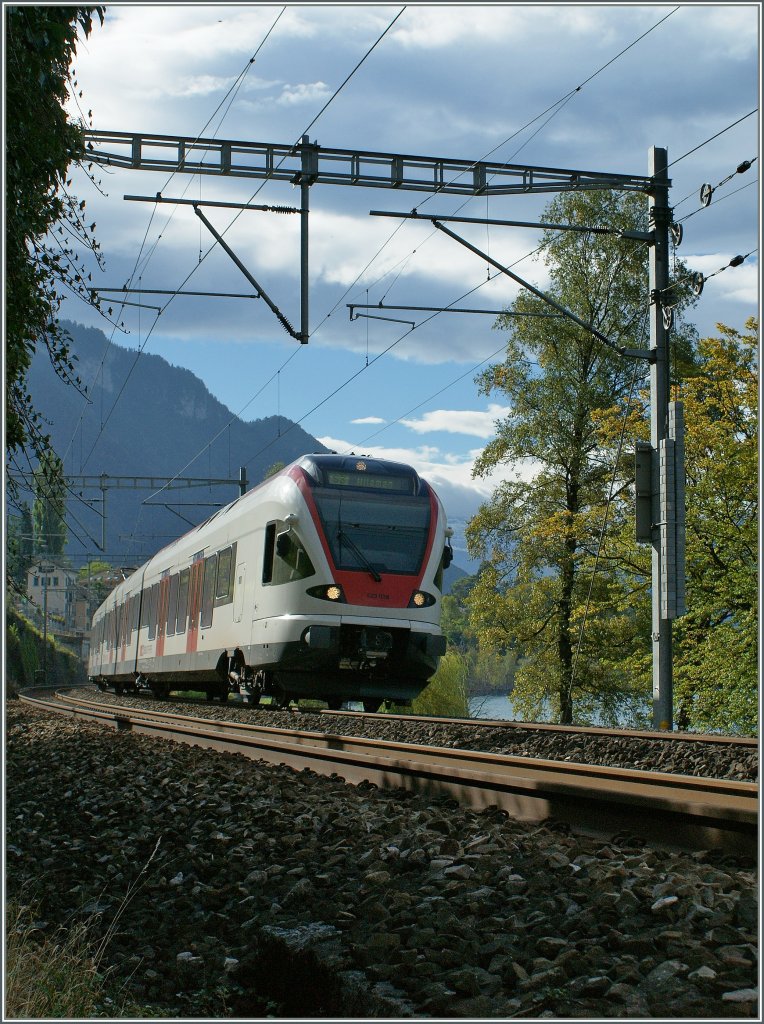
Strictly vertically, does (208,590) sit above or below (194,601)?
above

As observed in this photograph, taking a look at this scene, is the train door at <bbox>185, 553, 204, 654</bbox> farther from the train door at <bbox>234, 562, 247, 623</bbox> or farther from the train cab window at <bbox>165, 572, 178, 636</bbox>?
the train door at <bbox>234, 562, 247, 623</bbox>

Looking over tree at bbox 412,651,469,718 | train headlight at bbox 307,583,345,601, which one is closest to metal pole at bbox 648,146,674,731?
train headlight at bbox 307,583,345,601

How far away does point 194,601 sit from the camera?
21.6 metres

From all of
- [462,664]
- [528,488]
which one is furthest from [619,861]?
[462,664]

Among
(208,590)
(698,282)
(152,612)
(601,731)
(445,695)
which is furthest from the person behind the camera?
(445,695)

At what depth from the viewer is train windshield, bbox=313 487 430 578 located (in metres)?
15.0

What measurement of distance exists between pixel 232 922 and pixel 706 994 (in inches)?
80.3

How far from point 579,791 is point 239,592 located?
489 inches

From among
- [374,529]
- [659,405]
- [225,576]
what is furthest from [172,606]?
[659,405]

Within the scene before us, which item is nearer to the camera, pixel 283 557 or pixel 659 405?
pixel 283 557

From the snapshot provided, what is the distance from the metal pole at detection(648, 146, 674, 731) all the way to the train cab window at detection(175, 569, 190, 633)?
399 inches

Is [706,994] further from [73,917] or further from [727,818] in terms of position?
[73,917]

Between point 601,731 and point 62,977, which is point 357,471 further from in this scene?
point 62,977

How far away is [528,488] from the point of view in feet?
107
